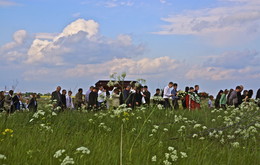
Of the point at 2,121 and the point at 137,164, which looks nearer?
the point at 137,164

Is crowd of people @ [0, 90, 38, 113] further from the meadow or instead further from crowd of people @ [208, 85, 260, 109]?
crowd of people @ [208, 85, 260, 109]

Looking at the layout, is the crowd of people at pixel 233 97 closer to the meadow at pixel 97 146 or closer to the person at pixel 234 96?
the person at pixel 234 96

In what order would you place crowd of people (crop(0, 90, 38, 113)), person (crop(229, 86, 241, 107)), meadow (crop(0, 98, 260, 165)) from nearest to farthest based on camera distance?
meadow (crop(0, 98, 260, 165)) → crowd of people (crop(0, 90, 38, 113)) → person (crop(229, 86, 241, 107))

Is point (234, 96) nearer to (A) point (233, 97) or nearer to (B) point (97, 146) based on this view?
(A) point (233, 97)

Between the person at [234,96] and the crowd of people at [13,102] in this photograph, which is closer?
the crowd of people at [13,102]

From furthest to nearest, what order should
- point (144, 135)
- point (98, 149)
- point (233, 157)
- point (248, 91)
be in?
1. point (248, 91)
2. point (144, 135)
3. point (233, 157)
4. point (98, 149)

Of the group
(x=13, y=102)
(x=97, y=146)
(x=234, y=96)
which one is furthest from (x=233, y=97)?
(x=97, y=146)

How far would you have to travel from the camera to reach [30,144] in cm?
702

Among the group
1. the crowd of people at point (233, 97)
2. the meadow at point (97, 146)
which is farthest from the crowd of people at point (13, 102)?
the crowd of people at point (233, 97)

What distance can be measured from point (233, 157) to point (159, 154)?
69.1 inches

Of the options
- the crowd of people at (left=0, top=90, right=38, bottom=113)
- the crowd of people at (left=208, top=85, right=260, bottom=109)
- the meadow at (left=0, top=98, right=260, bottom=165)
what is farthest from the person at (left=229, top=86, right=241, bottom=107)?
the meadow at (left=0, top=98, right=260, bottom=165)

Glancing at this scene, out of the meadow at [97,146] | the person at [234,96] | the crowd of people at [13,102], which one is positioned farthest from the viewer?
the person at [234,96]

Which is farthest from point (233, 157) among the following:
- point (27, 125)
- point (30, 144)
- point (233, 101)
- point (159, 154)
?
point (233, 101)

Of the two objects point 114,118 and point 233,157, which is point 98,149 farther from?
point 114,118
